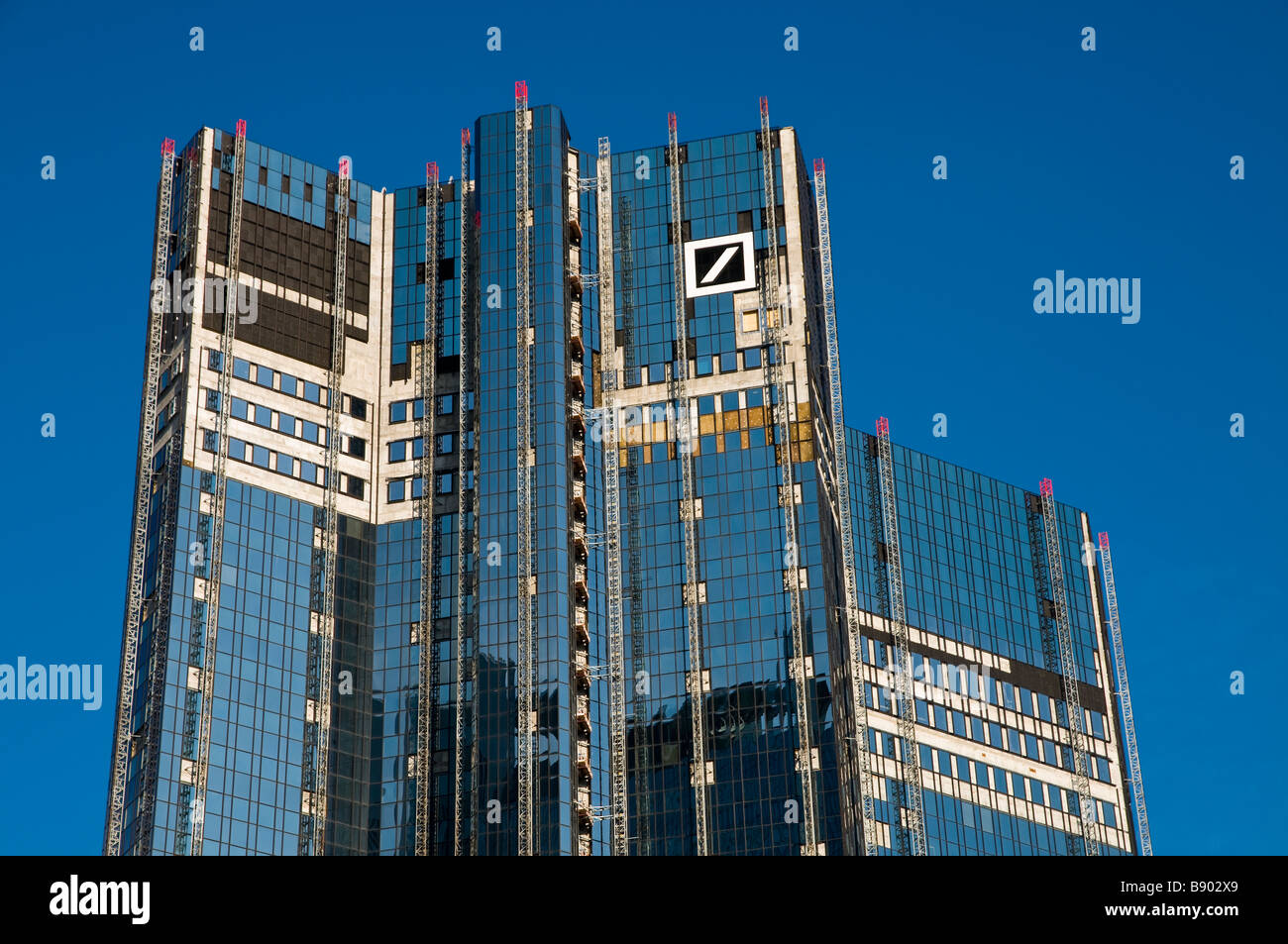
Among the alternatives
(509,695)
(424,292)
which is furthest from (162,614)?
(424,292)

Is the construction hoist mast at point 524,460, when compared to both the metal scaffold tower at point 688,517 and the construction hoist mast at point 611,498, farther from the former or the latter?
the metal scaffold tower at point 688,517

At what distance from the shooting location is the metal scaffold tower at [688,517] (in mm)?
162625

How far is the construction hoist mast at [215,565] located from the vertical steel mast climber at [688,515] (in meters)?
39.2

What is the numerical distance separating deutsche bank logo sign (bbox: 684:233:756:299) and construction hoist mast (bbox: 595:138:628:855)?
7.87 meters

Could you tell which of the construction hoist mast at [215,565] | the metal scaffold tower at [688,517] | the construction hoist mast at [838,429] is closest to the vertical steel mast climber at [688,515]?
the metal scaffold tower at [688,517]

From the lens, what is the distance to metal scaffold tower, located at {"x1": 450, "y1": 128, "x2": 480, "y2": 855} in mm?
160500

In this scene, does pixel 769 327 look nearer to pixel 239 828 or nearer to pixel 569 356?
pixel 569 356

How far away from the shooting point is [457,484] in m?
174

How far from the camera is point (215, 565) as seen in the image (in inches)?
6442

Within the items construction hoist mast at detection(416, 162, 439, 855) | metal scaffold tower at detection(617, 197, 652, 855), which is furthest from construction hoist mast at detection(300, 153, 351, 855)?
metal scaffold tower at detection(617, 197, 652, 855)

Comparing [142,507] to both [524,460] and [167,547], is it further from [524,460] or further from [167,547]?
[524,460]

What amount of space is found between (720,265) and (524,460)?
2743 centimetres
